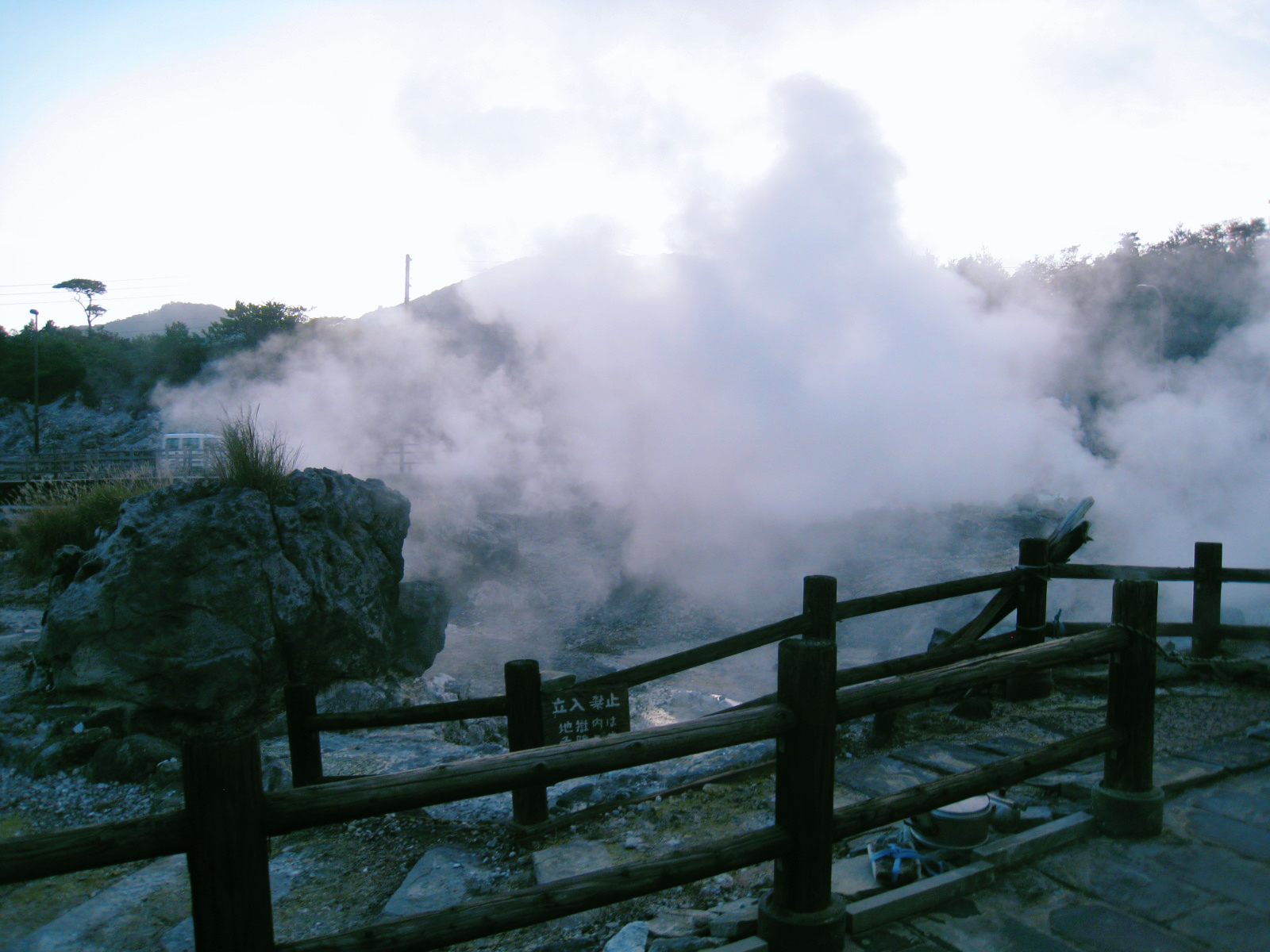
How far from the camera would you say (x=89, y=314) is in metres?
56.8

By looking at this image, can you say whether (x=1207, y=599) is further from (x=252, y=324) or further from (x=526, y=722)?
(x=252, y=324)

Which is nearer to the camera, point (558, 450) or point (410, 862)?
point (410, 862)

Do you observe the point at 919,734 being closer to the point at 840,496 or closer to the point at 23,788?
the point at 23,788

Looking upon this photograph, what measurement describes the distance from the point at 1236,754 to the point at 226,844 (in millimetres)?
3976

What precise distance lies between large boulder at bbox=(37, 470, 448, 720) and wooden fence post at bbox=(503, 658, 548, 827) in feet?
9.52

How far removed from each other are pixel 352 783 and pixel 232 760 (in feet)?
0.87

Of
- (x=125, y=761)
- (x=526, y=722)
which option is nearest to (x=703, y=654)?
(x=526, y=722)

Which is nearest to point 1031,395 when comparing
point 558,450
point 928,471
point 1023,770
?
point 928,471

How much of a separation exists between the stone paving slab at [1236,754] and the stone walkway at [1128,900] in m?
0.45

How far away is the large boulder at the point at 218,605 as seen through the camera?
505 cm

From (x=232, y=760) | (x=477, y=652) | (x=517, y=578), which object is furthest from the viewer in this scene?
(x=517, y=578)

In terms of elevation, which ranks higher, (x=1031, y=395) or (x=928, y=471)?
(x=1031, y=395)

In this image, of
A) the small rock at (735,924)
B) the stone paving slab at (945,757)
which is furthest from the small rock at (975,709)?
the small rock at (735,924)

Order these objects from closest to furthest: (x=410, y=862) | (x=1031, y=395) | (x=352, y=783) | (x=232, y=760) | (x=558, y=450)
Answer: (x=232, y=760) < (x=352, y=783) < (x=410, y=862) < (x=1031, y=395) < (x=558, y=450)
